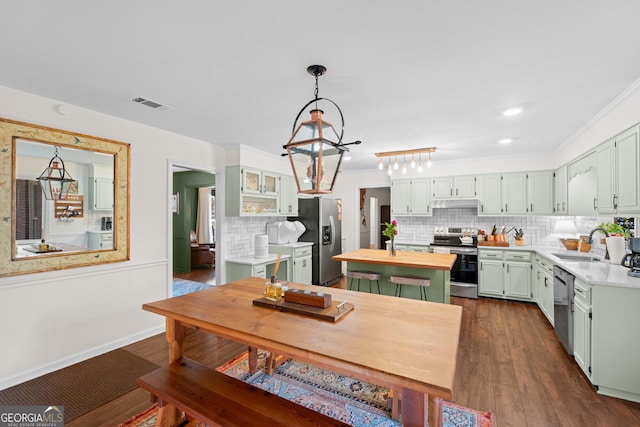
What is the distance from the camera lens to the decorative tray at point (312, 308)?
1721 mm

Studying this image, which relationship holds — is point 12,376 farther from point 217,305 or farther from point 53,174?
Answer: point 217,305

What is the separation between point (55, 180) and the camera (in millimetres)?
2771

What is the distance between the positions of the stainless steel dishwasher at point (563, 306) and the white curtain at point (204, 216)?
7.24m

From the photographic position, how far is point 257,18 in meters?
1.61

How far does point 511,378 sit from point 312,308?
83.1 inches

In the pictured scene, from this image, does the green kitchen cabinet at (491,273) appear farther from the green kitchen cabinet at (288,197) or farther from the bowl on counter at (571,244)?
the green kitchen cabinet at (288,197)

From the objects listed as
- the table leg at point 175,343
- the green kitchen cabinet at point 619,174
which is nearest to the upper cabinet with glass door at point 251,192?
the table leg at point 175,343

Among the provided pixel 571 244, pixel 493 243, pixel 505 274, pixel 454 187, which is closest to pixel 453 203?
pixel 454 187

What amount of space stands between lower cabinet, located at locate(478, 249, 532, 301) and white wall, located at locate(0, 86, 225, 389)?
4.86 meters

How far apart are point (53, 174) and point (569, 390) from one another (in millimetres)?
4948

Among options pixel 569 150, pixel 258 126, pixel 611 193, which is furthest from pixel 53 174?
pixel 569 150

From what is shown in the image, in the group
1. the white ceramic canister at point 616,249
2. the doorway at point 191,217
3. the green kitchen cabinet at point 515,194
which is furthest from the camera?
the doorway at point 191,217

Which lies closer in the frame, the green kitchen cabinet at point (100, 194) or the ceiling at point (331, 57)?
the ceiling at point (331, 57)

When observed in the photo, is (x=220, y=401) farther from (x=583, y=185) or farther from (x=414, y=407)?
(x=583, y=185)
